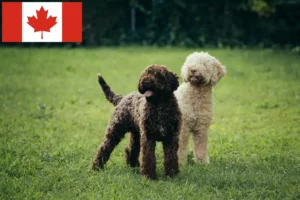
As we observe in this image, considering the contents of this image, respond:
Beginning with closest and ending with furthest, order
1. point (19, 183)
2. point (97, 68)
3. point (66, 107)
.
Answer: point (19, 183) → point (66, 107) → point (97, 68)

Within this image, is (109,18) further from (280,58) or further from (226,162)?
(226,162)

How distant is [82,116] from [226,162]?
414cm

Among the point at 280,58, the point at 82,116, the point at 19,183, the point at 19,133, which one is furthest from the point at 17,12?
the point at 19,183

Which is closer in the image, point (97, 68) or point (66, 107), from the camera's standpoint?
point (66, 107)

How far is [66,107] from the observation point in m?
11.2

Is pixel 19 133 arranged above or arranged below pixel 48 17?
below

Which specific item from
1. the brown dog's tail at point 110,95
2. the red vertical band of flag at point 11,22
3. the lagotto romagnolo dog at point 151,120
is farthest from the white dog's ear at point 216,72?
the red vertical band of flag at point 11,22

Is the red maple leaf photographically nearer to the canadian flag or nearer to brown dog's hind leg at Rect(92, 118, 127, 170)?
the canadian flag

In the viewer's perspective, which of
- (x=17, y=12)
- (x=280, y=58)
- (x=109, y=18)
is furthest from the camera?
(x=109, y=18)

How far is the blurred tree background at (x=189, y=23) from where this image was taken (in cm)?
2238

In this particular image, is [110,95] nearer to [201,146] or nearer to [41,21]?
[201,146]

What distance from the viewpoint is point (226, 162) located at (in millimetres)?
6926

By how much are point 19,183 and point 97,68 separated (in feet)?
38.0

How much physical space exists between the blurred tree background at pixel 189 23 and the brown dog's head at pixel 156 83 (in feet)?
55.0
